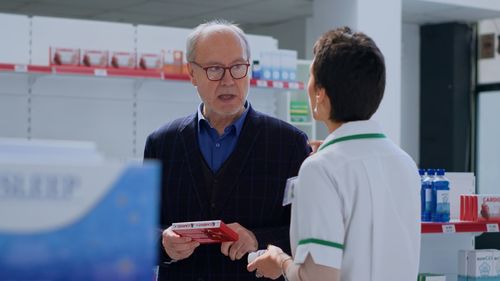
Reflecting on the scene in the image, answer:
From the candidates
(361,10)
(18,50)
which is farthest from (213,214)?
(361,10)

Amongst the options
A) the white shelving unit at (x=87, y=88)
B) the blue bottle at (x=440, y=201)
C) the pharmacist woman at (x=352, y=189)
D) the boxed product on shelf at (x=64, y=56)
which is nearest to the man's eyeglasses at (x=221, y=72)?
the pharmacist woman at (x=352, y=189)

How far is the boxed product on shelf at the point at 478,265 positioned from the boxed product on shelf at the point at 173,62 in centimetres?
312

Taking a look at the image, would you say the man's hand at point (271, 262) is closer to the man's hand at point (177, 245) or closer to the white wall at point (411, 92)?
the man's hand at point (177, 245)

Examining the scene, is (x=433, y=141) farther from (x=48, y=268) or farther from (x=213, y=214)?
(x=48, y=268)

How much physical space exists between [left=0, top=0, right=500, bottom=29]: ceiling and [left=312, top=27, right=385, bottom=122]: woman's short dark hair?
8.08 meters

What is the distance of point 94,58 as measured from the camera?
6547mm

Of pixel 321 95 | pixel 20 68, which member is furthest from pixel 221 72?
Result: pixel 20 68

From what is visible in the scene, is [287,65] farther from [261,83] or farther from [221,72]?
[221,72]

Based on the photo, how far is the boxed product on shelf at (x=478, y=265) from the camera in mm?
4496

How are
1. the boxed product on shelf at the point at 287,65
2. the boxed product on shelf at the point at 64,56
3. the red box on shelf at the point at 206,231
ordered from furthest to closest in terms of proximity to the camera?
the boxed product on shelf at the point at 287,65 → the boxed product on shelf at the point at 64,56 → the red box on shelf at the point at 206,231

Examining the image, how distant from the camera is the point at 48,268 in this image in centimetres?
95

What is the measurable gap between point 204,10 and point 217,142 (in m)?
8.51

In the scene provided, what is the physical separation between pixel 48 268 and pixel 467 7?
32.1ft

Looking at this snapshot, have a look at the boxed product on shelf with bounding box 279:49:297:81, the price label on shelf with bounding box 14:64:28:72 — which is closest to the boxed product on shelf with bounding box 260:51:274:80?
the boxed product on shelf with bounding box 279:49:297:81
